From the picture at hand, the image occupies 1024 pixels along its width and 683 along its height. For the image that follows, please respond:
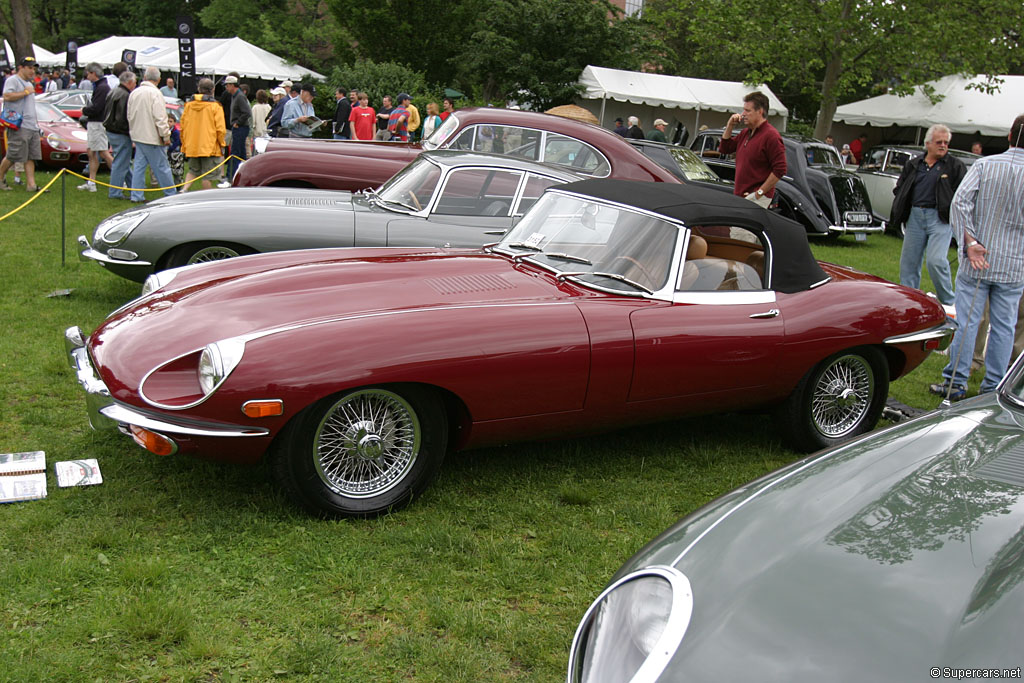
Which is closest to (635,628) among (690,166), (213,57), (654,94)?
(690,166)

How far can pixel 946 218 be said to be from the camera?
24.9 ft

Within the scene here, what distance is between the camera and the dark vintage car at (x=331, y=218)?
671 centimetres

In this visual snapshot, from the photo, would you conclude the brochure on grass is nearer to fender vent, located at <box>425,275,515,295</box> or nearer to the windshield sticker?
fender vent, located at <box>425,275,515,295</box>

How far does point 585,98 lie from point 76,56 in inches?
699

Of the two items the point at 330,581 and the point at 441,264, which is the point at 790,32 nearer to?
the point at 441,264

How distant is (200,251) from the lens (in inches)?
266

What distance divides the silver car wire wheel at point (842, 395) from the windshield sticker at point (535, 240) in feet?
5.82

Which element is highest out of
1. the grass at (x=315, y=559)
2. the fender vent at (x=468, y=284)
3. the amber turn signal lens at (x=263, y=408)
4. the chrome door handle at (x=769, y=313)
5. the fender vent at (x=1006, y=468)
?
the fender vent at (x=468, y=284)

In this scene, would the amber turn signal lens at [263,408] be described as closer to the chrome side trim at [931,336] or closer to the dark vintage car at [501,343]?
the dark vintage car at [501,343]

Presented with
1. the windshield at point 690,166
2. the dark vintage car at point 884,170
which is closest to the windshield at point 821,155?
the dark vintage car at point 884,170

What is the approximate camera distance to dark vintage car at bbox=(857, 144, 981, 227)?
16.6m

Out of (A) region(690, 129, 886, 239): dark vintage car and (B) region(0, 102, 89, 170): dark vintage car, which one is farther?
(B) region(0, 102, 89, 170): dark vintage car

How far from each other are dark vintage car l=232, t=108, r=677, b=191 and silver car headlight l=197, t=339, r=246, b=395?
228 inches

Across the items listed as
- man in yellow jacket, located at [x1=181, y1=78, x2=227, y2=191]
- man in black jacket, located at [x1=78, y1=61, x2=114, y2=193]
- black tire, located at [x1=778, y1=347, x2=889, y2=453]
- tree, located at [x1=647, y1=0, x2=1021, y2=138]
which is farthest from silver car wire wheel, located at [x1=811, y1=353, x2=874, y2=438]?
tree, located at [x1=647, y1=0, x2=1021, y2=138]
